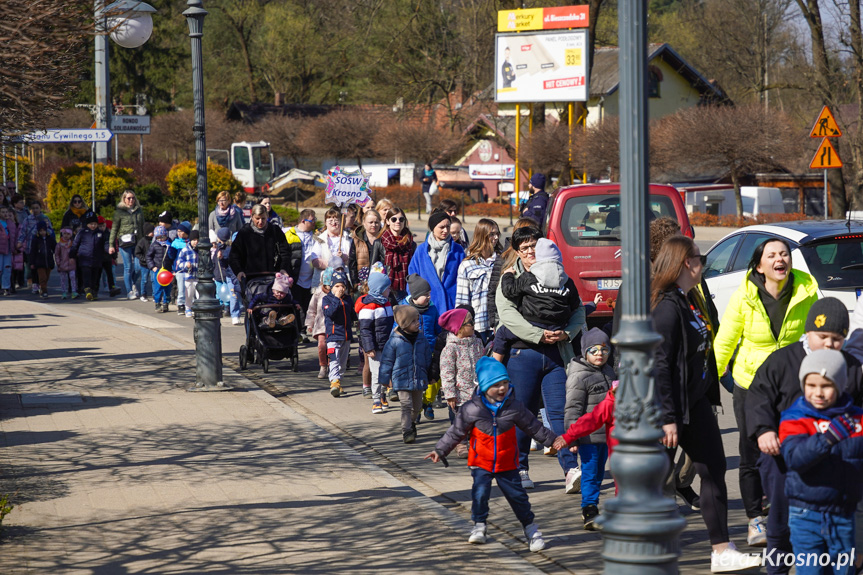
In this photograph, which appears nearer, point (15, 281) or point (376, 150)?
point (15, 281)

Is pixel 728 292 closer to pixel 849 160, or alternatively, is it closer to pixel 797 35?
pixel 849 160

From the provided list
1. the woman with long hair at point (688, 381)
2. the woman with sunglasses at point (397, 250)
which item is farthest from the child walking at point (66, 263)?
the woman with long hair at point (688, 381)

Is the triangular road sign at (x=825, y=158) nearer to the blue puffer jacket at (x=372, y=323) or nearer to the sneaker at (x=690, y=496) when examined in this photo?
the blue puffer jacket at (x=372, y=323)

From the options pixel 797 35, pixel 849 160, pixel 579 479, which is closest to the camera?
pixel 579 479

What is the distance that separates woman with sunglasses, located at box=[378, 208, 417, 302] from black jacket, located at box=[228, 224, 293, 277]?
183cm

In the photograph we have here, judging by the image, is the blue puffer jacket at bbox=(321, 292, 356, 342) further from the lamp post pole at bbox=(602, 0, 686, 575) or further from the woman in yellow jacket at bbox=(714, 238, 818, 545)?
the lamp post pole at bbox=(602, 0, 686, 575)

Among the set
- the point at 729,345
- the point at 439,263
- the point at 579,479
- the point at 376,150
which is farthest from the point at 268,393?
the point at 376,150

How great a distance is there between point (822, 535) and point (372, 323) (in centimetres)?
606

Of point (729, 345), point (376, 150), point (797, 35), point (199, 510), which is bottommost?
point (199, 510)

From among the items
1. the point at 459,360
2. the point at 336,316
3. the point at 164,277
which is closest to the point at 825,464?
the point at 459,360

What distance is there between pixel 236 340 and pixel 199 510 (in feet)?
27.5

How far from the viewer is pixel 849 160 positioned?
32531 mm

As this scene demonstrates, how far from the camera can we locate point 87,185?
25.6 m

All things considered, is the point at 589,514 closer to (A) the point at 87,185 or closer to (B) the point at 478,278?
(B) the point at 478,278
